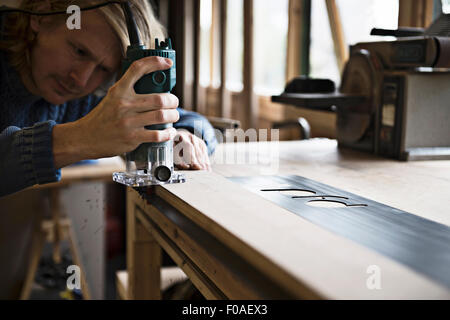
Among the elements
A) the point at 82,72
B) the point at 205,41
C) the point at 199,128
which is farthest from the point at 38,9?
the point at 205,41

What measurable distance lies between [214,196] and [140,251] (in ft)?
1.63

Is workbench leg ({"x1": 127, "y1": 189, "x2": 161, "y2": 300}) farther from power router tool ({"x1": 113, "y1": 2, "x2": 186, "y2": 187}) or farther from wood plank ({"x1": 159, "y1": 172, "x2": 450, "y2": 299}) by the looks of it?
wood plank ({"x1": 159, "y1": 172, "x2": 450, "y2": 299})

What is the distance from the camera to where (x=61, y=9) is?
3.63 ft

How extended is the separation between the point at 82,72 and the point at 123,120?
49 centimetres

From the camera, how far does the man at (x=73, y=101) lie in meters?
0.75

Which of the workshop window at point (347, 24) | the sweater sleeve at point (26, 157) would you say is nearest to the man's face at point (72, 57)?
the sweater sleeve at point (26, 157)

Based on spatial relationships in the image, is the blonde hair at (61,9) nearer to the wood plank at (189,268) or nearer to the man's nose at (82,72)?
the man's nose at (82,72)

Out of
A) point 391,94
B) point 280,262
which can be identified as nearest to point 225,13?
point 391,94

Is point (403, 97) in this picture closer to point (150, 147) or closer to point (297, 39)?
point (150, 147)

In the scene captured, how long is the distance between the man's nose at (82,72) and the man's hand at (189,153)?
30cm

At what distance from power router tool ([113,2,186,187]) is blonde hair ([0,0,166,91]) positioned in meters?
0.12

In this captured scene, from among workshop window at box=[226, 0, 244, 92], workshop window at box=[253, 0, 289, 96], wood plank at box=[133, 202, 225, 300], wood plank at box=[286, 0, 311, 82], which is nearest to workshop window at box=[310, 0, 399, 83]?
wood plank at box=[286, 0, 311, 82]

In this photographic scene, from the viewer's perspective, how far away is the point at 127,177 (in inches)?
34.9

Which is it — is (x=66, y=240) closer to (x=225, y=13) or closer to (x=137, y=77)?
(x=137, y=77)
